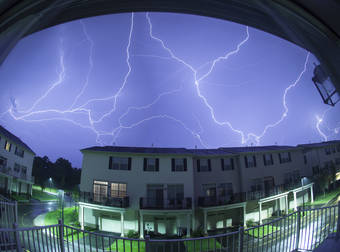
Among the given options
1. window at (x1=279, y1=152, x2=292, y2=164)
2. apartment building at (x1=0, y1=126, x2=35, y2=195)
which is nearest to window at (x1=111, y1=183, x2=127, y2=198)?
apartment building at (x1=0, y1=126, x2=35, y2=195)

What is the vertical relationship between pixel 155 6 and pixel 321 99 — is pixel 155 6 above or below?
above

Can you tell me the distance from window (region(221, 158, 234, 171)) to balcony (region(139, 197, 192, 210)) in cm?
29

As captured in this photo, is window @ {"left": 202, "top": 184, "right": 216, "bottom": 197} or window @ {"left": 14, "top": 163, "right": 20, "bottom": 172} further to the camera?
window @ {"left": 14, "top": 163, "right": 20, "bottom": 172}

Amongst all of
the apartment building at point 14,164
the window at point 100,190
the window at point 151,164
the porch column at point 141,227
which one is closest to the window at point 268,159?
the window at point 151,164

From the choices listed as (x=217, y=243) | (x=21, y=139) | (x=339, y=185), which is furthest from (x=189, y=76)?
(x=339, y=185)

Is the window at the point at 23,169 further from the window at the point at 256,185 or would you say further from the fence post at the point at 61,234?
the window at the point at 256,185

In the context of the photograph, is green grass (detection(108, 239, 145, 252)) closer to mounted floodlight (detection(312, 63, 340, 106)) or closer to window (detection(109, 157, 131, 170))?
window (detection(109, 157, 131, 170))

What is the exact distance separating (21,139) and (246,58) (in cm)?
158

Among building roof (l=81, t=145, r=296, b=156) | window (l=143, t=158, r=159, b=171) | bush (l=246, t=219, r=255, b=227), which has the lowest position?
bush (l=246, t=219, r=255, b=227)

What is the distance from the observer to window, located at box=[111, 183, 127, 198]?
97 cm

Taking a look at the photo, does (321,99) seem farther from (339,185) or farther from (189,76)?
(189,76)

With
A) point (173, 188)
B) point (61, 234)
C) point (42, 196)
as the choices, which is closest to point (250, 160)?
point (173, 188)

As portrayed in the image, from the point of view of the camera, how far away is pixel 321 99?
113 cm

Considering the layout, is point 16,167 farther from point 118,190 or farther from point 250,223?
point 250,223
